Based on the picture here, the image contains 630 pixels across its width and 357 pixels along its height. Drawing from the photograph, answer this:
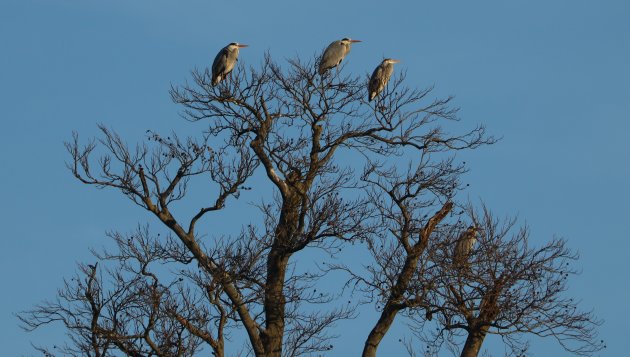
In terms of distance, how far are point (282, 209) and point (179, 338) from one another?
7.90ft

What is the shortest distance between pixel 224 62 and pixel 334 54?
1873 millimetres

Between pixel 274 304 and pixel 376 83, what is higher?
pixel 376 83

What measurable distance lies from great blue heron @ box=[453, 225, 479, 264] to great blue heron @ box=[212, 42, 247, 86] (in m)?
4.06

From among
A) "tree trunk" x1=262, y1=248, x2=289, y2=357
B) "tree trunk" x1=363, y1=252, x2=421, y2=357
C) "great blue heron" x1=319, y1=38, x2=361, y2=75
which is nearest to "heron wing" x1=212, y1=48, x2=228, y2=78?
"great blue heron" x1=319, y1=38, x2=361, y2=75

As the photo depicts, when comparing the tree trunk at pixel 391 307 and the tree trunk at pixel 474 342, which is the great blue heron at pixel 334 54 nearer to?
the tree trunk at pixel 391 307

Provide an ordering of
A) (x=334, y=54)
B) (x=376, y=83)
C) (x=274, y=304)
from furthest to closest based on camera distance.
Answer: (x=334, y=54) < (x=376, y=83) < (x=274, y=304)

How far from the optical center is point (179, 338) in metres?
19.4

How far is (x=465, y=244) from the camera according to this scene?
20.1 m

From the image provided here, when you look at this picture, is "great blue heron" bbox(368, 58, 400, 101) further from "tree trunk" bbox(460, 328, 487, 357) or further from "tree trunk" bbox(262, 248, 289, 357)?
"tree trunk" bbox(460, 328, 487, 357)

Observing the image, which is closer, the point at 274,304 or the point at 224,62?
the point at 274,304

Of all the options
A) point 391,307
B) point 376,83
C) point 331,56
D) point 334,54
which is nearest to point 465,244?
point 391,307

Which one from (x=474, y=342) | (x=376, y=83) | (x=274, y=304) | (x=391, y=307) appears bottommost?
(x=474, y=342)

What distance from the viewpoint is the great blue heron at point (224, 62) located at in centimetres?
2170

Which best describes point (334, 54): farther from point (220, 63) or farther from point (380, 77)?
point (220, 63)
